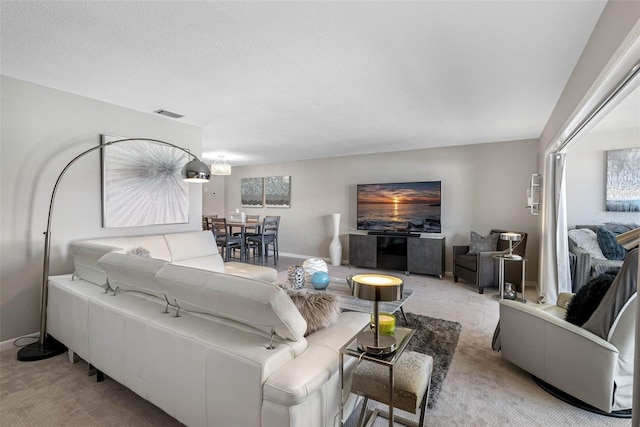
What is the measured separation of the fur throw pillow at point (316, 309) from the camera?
163 centimetres

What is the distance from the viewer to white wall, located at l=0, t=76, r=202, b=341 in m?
2.65

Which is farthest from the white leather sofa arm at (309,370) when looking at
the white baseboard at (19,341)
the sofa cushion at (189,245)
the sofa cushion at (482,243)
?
the sofa cushion at (482,243)

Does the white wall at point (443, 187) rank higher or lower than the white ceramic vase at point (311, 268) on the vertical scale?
higher

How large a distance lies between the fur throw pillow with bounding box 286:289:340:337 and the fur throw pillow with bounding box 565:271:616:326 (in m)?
1.58

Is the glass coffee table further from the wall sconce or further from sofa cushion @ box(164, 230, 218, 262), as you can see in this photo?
the wall sconce

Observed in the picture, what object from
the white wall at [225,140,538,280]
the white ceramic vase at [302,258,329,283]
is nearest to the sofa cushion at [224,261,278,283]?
the white ceramic vase at [302,258,329,283]

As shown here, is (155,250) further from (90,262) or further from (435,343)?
(435,343)

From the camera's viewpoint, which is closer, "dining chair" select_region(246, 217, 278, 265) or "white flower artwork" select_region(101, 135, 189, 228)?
"white flower artwork" select_region(101, 135, 189, 228)

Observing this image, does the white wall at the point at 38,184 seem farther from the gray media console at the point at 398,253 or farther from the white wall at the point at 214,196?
the white wall at the point at 214,196

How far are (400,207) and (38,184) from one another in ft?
16.9

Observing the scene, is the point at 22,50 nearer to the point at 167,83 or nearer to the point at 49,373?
the point at 167,83

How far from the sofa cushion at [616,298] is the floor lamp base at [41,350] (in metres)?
3.92

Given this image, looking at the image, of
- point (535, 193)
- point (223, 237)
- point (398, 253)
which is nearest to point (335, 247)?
point (398, 253)

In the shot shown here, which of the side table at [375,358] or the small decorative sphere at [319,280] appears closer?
the side table at [375,358]
